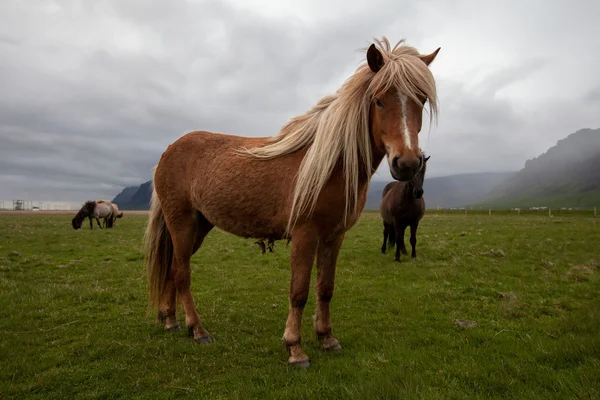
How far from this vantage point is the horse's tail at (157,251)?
241 inches

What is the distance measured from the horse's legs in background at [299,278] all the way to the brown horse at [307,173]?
0.04 ft

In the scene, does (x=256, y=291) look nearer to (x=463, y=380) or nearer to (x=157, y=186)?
(x=157, y=186)

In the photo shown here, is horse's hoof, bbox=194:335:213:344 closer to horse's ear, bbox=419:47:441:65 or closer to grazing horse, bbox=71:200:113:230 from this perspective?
horse's ear, bbox=419:47:441:65

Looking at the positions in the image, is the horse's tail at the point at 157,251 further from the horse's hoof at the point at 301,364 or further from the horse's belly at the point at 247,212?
the horse's hoof at the point at 301,364

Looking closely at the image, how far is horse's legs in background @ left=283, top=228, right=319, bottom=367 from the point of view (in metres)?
4.29

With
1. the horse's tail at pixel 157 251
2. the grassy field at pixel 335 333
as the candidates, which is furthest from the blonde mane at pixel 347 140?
the horse's tail at pixel 157 251

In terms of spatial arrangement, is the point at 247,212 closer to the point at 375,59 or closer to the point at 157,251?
the point at 157,251

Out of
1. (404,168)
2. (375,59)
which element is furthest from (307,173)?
(375,59)

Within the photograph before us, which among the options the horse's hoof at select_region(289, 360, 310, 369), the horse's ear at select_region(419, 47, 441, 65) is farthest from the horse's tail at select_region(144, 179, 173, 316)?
the horse's ear at select_region(419, 47, 441, 65)

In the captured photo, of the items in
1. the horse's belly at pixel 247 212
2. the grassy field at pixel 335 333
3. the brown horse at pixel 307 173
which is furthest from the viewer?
the horse's belly at pixel 247 212

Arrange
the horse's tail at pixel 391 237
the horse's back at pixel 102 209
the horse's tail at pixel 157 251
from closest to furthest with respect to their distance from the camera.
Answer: the horse's tail at pixel 157 251 → the horse's tail at pixel 391 237 → the horse's back at pixel 102 209

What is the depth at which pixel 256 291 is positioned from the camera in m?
8.51

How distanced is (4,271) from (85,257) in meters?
3.32

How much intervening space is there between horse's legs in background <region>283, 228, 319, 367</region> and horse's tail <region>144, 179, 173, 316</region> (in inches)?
116
